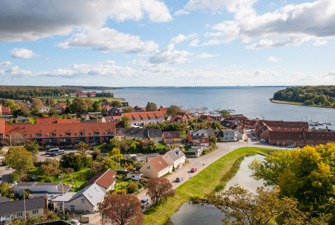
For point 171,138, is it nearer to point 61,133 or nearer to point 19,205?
point 61,133

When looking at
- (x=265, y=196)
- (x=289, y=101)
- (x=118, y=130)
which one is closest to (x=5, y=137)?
(x=118, y=130)

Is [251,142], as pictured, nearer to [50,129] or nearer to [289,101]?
[50,129]

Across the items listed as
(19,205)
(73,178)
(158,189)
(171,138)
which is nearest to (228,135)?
(171,138)

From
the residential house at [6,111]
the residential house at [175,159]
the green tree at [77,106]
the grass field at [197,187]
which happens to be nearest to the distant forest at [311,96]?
the grass field at [197,187]

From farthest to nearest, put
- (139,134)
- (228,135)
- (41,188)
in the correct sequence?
(228,135)
(139,134)
(41,188)

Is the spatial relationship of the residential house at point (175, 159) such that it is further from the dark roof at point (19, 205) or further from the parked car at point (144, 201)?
the dark roof at point (19, 205)

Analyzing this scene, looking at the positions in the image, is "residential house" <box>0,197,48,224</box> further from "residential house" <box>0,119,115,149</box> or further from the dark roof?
"residential house" <box>0,119,115,149</box>

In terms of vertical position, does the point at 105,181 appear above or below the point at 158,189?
below
